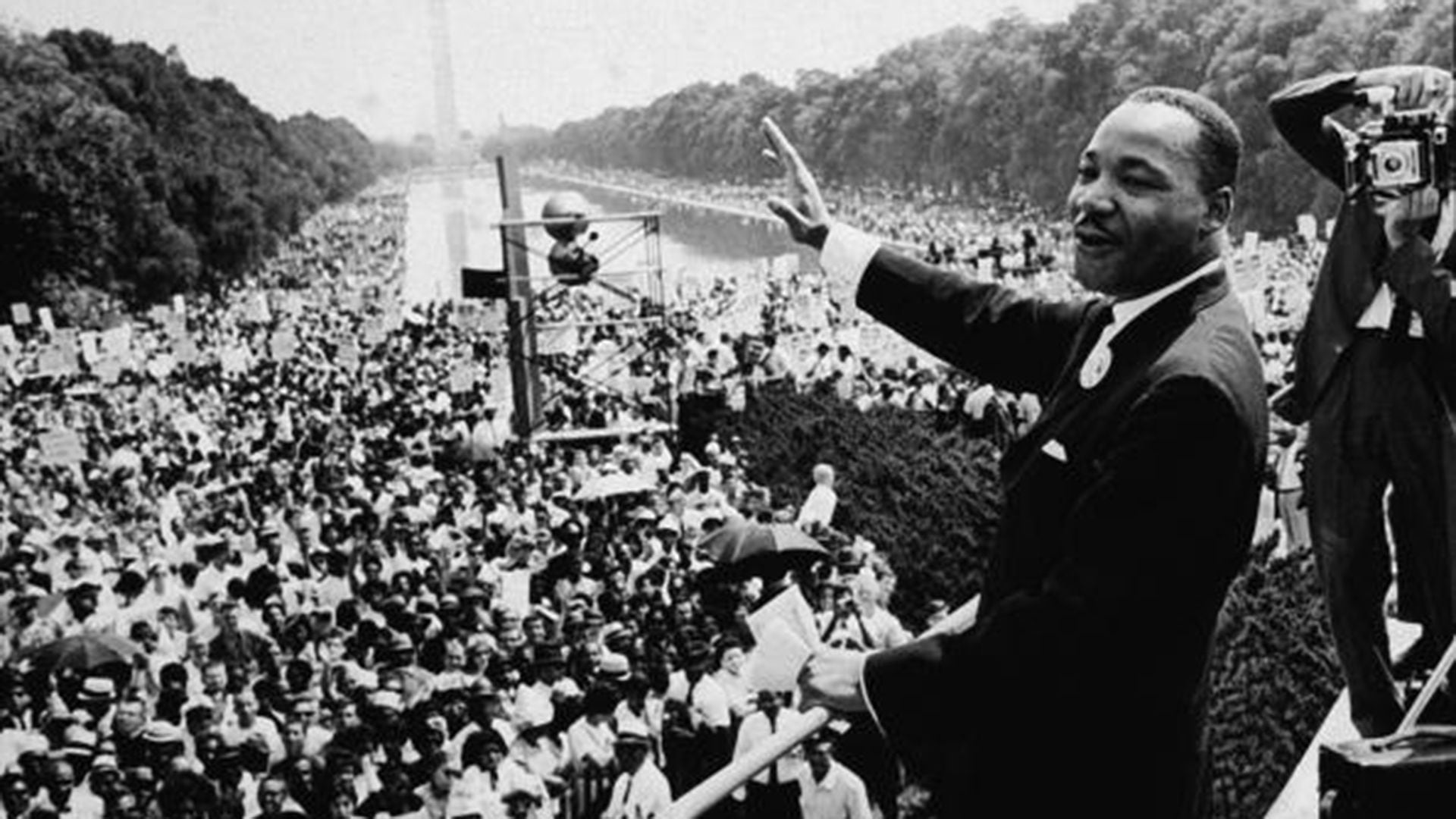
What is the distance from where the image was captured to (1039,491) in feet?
6.91

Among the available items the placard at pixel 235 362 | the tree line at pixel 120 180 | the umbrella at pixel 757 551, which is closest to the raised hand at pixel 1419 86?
the umbrella at pixel 757 551

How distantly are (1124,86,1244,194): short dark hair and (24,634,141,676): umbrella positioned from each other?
325 inches

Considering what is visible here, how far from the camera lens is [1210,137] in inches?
83.5

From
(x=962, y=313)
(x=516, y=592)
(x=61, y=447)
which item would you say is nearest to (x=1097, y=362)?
(x=962, y=313)

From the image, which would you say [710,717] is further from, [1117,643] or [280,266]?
[280,266]

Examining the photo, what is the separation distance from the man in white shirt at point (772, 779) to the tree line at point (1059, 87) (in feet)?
25.9

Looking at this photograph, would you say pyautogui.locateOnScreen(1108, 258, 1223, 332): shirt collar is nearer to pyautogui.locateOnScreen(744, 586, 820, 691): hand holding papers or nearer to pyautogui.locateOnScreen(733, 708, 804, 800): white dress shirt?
pyautogui.locateOnScreen(744, 586, 820, 691): hand holding papers

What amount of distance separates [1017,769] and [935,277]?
0.78m

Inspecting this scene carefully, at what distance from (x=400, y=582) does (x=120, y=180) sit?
105 feet

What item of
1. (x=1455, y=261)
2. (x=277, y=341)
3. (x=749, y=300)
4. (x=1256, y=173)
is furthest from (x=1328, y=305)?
(x=1256, y=173)

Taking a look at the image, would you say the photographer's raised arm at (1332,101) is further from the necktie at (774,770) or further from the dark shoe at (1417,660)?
the necktie at (774,770)

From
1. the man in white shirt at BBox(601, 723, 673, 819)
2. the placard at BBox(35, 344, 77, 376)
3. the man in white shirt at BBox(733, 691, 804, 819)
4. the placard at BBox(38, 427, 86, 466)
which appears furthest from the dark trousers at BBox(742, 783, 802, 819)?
the placard at BBox(35, 344, 77, 376)

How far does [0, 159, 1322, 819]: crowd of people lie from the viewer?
7258mm

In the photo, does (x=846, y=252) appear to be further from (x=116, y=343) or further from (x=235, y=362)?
(x=235, y=362)
